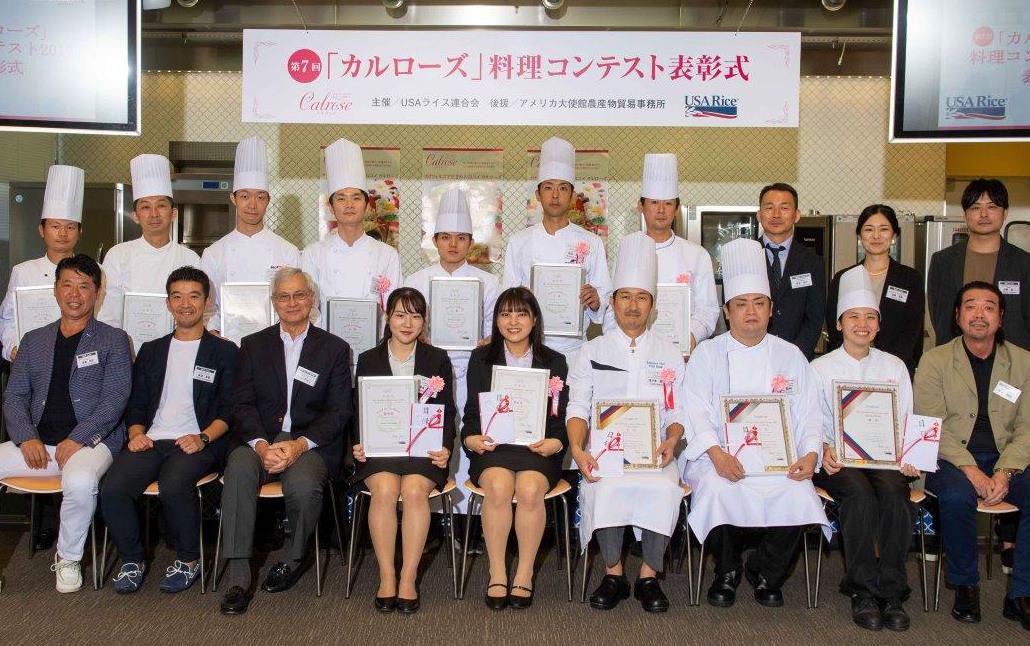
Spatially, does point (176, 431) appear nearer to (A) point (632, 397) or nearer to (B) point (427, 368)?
(B) point (427, 368)

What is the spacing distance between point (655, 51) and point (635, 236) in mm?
1164

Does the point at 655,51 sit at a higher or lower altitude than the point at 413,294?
higher

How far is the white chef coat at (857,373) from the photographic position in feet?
12.6

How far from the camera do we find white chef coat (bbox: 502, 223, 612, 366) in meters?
4.66

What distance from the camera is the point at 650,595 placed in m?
3.64

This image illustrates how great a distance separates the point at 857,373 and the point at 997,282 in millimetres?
1154

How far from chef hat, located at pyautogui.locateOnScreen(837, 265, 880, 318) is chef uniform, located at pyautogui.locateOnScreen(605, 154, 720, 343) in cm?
69

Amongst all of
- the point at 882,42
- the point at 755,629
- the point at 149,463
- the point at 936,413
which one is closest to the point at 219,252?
the point at 149,463

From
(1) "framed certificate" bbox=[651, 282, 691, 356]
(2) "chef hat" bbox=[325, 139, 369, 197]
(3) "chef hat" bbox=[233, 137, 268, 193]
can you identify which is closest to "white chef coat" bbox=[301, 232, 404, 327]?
(2) "chef hat" bbox=[325, 139, 369, 197]

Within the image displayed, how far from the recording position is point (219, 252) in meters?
4.72

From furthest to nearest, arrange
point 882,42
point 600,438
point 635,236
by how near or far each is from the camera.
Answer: point 882,42
point 635,236
point 600,438

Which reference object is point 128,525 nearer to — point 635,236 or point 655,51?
point 635,236

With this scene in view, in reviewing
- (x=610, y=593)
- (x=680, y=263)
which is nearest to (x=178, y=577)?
(x=610, y=593)

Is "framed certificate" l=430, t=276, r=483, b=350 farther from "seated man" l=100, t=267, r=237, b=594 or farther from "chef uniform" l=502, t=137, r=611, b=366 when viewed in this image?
"seated man" l=100, t=267, r=237, b=594
